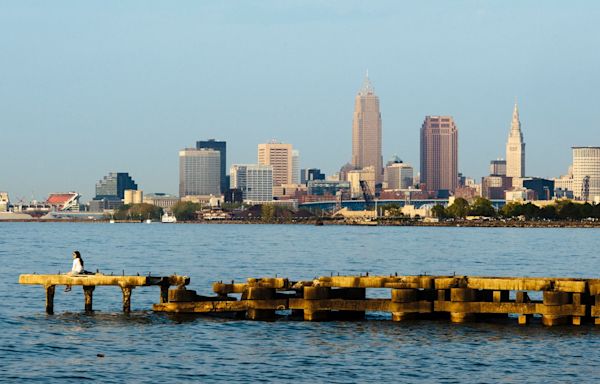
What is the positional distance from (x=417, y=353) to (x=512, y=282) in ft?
23.6

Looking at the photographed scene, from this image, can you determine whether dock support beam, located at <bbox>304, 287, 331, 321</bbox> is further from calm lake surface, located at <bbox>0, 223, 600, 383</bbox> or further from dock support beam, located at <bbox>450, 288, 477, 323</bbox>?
dock support beam, located at <bbox>450, 288, 477, 323</bbox>

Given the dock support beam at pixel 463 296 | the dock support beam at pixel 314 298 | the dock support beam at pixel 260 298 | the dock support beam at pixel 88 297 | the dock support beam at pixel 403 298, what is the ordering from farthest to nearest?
the dock support beam at pixel 88 297 → the dock support beam at pixel 260 298 → the dock support beam at pixel 314 298 → the dock support beam at pixel 403 298 → the dock support beam at pixel 463 296

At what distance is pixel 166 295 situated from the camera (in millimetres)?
60688

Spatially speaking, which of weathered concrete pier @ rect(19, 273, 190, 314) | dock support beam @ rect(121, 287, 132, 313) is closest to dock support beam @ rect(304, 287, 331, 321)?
weathered concrete pier @ rect(19, 273, 190, 314)

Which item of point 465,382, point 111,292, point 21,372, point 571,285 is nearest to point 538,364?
point 465,382

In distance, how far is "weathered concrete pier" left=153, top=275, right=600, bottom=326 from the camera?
5281cm

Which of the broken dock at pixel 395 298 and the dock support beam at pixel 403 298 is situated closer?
the broken dock at pixel 395 298

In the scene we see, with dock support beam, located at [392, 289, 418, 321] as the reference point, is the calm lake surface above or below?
below

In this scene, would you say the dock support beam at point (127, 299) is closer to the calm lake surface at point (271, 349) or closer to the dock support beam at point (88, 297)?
the calm lake surface at point (271, 349)

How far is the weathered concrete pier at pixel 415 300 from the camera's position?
173 ft

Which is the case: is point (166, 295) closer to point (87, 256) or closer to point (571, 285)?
point (571, 285)

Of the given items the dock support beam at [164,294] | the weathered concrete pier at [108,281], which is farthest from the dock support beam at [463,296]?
the dock support beam at [164,294]

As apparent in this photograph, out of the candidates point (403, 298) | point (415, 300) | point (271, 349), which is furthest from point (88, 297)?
point (415, 300)

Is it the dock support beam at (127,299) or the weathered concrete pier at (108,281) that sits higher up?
the weathered concrete pier at (108,281)
